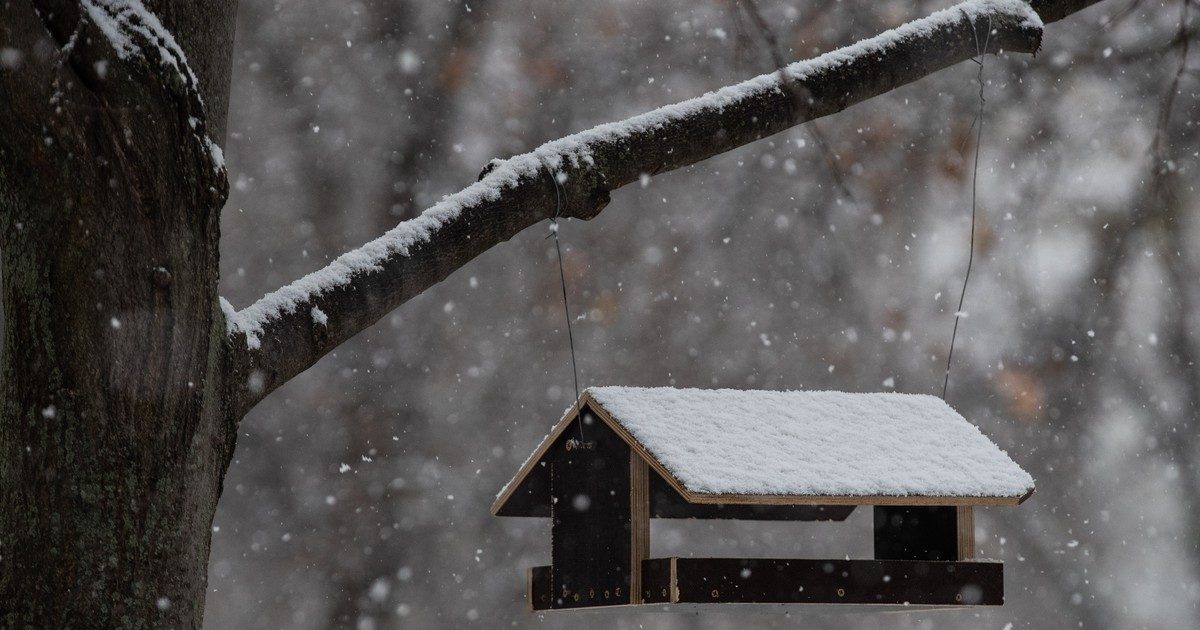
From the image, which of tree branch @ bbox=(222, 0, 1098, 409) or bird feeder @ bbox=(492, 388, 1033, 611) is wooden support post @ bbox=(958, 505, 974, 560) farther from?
tree branch @ bbox=(222, 0, 1098, 409)

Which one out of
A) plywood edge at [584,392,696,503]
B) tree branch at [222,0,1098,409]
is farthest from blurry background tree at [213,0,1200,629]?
tree branch at [222,0,1098,409]

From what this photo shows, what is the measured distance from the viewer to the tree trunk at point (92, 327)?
1.44 meters

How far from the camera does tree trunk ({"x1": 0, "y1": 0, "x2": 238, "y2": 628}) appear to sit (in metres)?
1.44

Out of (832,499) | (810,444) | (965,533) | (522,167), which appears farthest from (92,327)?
(965,533)

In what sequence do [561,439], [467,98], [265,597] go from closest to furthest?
[561,439]
[265,597]
[467,98]

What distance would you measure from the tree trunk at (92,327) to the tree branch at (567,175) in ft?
0.62

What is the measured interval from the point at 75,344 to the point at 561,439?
70.3 inches

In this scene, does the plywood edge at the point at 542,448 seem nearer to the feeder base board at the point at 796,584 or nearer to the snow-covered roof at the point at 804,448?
the snow-covered roof at the point at 804,448

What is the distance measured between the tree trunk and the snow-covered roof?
4.25 feet

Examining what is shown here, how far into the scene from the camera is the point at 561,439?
3.16 m

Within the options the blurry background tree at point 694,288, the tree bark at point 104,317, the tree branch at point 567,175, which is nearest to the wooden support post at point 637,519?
the tree branch at point 567,175

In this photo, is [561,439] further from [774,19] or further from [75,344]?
[774,19]

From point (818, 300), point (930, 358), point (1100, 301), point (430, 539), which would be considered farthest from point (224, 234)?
point (1100, 301)

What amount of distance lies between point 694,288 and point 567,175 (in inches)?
→ 237
